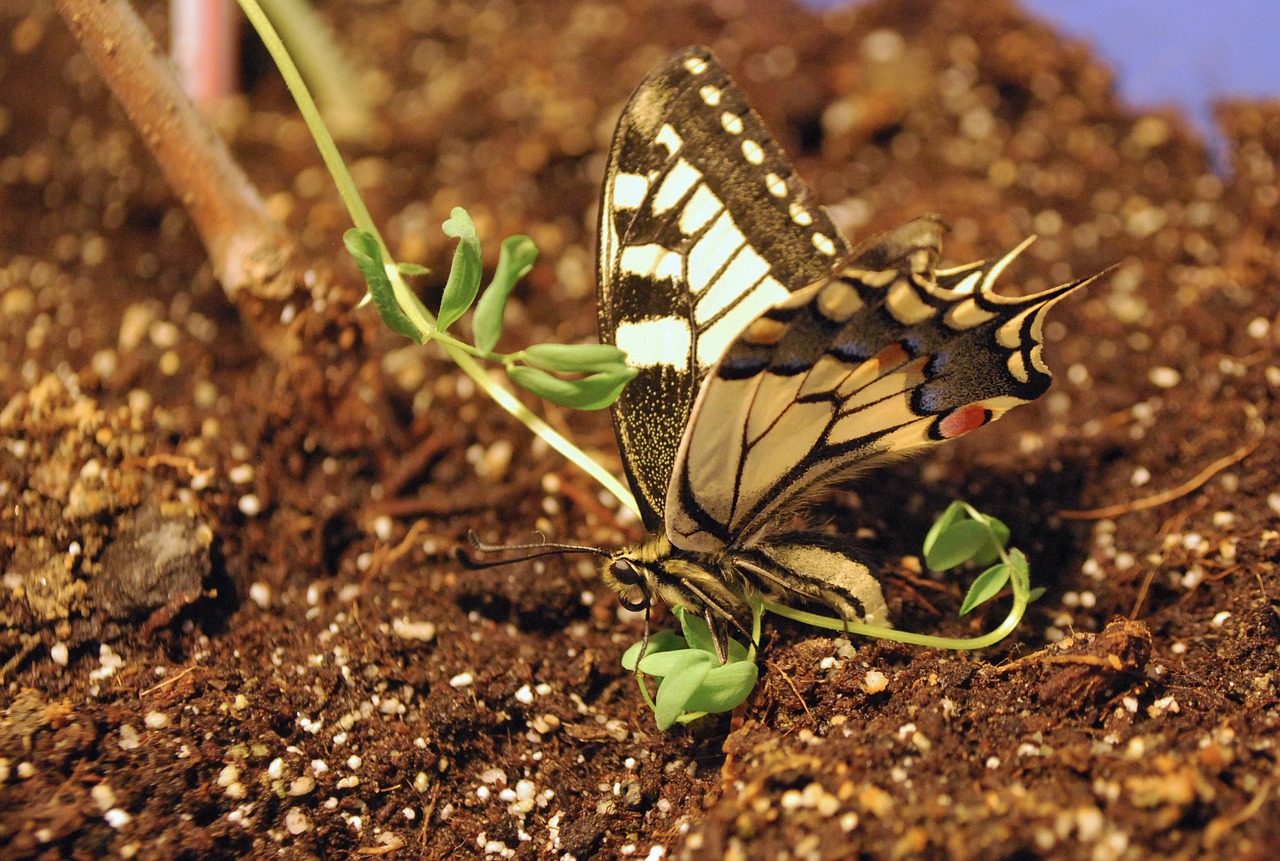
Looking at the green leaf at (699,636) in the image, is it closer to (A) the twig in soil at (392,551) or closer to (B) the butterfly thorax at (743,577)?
(B) the butterfly thorax at (743,577)

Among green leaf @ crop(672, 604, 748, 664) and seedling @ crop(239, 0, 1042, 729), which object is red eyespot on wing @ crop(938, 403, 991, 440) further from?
green leaf @ crop(672, 604, 748, 664)

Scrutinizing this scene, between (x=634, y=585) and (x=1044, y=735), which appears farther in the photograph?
(x=634, y=585)

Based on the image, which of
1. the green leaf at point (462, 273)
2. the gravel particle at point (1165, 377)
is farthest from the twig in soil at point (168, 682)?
the gravel particle at point (1165, 377)

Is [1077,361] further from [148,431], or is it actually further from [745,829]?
[148,431]

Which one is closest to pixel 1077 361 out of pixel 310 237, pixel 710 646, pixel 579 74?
pixel 710 646

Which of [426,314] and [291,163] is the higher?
[291,163]

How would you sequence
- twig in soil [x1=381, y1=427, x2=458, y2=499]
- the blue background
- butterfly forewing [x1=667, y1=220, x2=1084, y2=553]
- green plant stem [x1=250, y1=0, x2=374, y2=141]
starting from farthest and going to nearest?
the blue background → green plant stem [x1=250, y1=0, x2=374, y2=141] → twig in soil [x1=381, y1=427, x2=458, y2=499] → butterfly forewing [x1=667, y1=220, x2=1084, y2=553]

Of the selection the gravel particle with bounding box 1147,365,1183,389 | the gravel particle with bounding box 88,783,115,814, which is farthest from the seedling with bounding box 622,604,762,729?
the gravel particle with bounding box 1147,365,1183,389

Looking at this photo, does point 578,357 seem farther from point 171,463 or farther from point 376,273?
point 171,463
